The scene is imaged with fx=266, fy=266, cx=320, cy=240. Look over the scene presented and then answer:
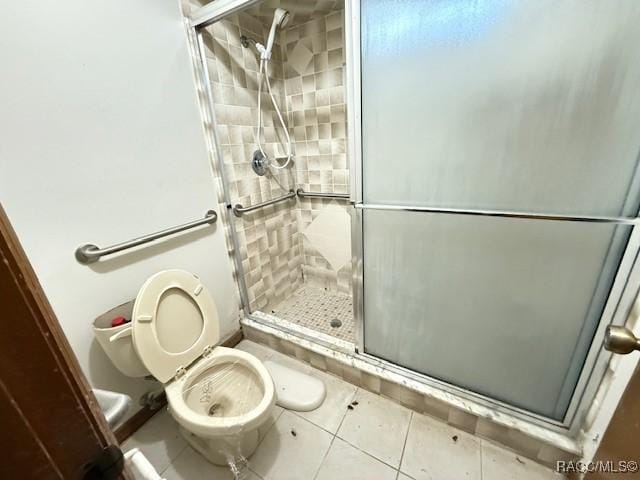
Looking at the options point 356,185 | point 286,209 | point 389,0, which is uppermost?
point 389,0

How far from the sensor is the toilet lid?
991mm

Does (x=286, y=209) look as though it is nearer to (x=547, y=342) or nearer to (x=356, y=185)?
(x=356, y=185)

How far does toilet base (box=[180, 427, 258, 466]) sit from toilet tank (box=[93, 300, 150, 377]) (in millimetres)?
381

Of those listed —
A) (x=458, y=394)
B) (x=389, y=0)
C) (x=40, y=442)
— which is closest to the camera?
(x=40, y=442)

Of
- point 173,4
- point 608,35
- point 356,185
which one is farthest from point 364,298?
point 173,4

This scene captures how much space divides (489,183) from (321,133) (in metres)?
1.23

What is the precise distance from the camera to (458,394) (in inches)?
45.9

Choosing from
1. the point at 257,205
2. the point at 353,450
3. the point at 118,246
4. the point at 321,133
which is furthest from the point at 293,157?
the point at 353,450

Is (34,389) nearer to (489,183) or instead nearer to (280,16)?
(489,183)

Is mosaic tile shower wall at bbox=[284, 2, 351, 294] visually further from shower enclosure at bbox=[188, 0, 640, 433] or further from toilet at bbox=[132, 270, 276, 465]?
toilet at bbox=[132, 270, 276, 465]

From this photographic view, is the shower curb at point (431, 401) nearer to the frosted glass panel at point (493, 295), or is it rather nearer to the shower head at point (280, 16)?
the frosted glass panel at point (493, 295)

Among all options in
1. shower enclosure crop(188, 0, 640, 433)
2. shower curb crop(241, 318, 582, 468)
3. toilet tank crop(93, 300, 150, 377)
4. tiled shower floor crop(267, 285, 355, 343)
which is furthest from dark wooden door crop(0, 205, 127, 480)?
tiled shower floor crop(267, 285, 355, 343)

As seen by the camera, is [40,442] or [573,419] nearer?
[40,442]

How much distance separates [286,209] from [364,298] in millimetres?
1030
